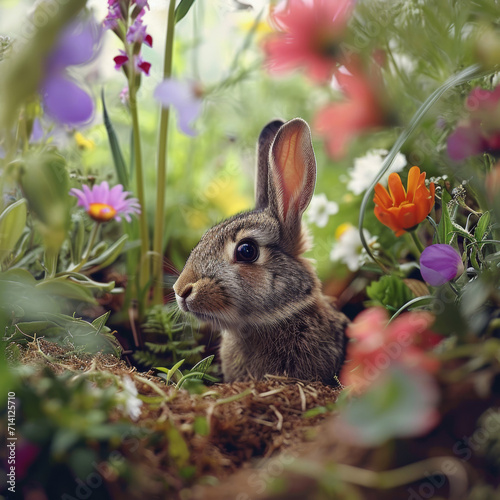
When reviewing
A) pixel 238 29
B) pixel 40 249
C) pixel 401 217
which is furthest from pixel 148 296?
pixel 238 29

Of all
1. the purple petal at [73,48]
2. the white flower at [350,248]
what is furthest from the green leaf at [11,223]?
the white flower at [350,248]

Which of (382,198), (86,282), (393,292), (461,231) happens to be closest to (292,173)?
(382,198)

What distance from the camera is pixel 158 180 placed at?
5.69 feet

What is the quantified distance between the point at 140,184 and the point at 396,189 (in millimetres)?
890

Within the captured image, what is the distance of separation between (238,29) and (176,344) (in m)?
1.66

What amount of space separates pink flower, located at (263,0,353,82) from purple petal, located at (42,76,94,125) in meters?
0.73

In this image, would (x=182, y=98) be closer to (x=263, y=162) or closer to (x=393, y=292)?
(x=263, y=162)

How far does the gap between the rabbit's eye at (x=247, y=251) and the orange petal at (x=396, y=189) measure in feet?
1.38

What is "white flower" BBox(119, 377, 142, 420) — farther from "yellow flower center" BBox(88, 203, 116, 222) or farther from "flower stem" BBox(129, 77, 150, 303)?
"flower stem" BBox(129, 77, 150, 303)

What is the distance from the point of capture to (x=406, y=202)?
1218mm

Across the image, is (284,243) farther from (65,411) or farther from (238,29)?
(238,29)

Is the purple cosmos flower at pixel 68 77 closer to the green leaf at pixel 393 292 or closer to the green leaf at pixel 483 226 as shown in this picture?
the green leaf at pixel 483 226

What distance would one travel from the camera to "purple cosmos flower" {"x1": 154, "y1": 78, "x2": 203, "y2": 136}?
1639 millimetres

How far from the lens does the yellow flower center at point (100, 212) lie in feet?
4.69
